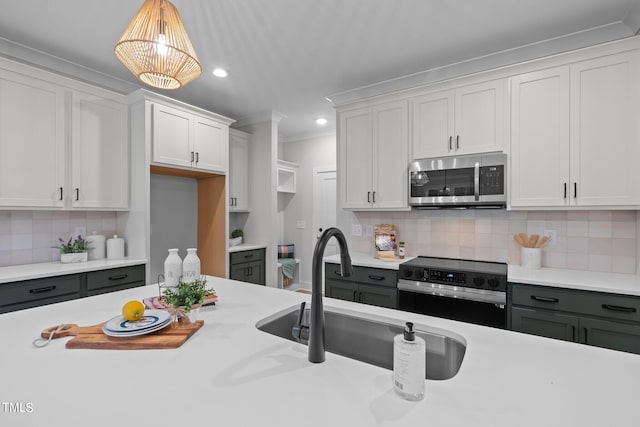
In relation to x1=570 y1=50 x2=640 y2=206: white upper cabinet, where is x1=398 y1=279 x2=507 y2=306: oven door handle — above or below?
below

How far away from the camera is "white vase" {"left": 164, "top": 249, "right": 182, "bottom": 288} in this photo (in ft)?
5.11

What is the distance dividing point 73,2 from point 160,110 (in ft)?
3.55

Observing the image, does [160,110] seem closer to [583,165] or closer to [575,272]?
[583,165]

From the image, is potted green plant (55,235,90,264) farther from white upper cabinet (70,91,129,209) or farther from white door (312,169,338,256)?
white door (312,169,338,256)

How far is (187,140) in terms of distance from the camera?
3.30 meters

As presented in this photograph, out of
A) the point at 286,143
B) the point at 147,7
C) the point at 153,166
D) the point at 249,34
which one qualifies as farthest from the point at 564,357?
the point at 286,143

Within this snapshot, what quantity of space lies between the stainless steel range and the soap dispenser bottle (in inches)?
71.6

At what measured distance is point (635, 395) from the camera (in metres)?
0.80

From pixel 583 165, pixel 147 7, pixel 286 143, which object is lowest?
pixel 583 165

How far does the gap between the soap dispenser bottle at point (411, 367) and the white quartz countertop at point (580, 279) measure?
5.94ft

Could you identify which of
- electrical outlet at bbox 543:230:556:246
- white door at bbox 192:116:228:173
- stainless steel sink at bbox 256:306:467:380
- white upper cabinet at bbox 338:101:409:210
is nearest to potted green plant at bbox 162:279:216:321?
stainless steel sink at bbox 256:306:467:380

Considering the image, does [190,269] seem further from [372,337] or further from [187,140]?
[187,140]

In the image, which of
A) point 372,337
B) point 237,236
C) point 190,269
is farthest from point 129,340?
point 237,236

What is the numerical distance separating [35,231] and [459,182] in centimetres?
355
